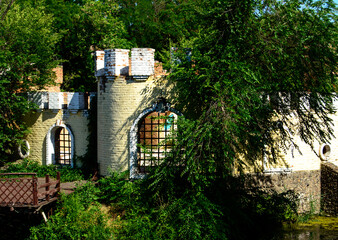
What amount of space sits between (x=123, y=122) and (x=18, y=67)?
5172 mm

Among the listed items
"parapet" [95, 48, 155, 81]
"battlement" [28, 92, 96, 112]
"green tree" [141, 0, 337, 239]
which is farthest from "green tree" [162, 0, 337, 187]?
"battlement" [28, 92, 96, 112]

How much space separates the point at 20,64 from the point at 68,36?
712cm

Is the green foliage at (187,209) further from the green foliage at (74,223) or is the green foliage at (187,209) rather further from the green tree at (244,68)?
the green tree at (244,68)

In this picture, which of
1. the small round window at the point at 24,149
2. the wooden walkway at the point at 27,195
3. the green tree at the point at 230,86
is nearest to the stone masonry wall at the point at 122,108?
the green tree at the point at 230,86

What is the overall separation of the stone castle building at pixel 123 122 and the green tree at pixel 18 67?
641mm

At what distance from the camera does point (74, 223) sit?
1123 cm

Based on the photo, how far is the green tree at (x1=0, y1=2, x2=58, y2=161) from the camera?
14570 mm

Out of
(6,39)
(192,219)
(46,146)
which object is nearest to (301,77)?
(192,219)

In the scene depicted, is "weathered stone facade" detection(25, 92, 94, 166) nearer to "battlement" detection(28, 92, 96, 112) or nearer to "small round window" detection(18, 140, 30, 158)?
"battlement" detection(28, 92, 96, 112)

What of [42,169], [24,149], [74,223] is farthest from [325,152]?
[24,149]

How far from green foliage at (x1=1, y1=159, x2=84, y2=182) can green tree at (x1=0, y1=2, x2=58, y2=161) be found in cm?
71

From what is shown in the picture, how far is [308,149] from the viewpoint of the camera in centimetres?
1547

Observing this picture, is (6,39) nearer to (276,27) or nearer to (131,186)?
(131,186)

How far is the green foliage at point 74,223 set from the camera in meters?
11.1
